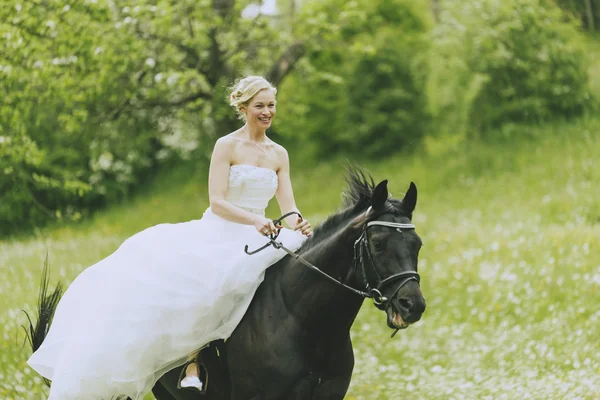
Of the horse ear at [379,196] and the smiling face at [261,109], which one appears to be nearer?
the horse ear at [379,196]

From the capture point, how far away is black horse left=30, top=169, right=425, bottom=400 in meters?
4.84

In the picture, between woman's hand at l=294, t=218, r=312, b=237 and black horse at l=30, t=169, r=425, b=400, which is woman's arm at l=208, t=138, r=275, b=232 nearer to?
woman's hand at l=294, t=218, r=312, b=237

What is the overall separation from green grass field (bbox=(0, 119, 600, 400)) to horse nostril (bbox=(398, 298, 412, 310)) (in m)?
4.01

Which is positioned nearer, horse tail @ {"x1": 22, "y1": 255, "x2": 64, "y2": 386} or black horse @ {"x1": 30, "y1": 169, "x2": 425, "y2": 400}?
black horse @ {"x1": 30, "y1": 169, "x2": 425, "y2": 400}

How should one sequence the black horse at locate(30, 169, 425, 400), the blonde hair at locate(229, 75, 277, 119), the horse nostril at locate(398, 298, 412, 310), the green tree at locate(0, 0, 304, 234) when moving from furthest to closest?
the green tree at locate(0, 0, 304, 234) → the blonde hair at locate(229, 75, 277, 119) → the black horse at locate(30, 169, 425, 400) → the horse nostril at locate(398, 298, 412, 310)

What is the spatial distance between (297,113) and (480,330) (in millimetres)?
13005

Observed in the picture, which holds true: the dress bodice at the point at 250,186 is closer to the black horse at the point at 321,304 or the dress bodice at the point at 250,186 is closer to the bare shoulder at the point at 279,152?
the bare shoulder at the point at 279,152

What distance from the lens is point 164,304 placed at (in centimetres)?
557

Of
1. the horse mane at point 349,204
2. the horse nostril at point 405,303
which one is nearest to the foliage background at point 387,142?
the horse mane at point 349,204

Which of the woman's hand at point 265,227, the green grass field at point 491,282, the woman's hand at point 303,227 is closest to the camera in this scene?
the woman's hand at point 265,227

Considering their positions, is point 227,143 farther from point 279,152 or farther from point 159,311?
point 159,311

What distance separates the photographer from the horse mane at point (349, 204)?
5.27 meters

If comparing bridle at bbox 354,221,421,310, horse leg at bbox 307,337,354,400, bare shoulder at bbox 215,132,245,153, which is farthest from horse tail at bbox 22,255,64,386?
bridle at bbox 354,221,421,310

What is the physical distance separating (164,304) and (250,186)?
106 centimetres
